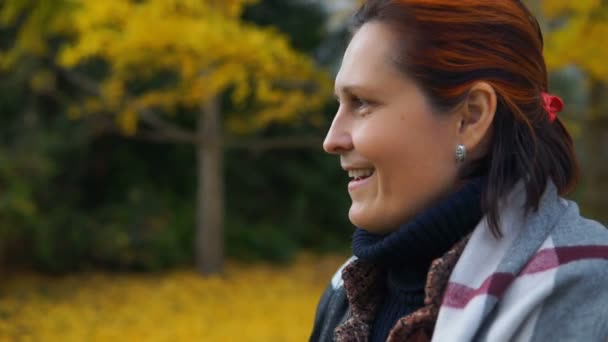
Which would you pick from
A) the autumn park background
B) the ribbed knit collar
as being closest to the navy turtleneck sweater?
the ribbed knit collar

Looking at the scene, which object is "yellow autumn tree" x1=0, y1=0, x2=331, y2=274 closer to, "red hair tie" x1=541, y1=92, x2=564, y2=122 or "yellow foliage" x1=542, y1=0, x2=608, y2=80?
"yellow foliage" x1=542, y1=0, x2=608, y2=80

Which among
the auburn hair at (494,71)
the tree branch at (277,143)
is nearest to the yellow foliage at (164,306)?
the tree branch at (277,143)

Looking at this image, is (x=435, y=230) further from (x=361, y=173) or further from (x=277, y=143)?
(x=277, y=143)

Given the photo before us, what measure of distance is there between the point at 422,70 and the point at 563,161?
0.25 meters

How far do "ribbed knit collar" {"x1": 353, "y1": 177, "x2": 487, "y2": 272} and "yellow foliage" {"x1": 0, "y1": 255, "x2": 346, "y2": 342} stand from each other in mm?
4908

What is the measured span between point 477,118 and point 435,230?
0.17m

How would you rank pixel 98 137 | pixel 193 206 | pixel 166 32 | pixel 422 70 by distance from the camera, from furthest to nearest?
pixel 193 206, pixel 98 137, pixel 166 32, pixel 422 70

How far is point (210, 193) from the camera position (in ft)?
27.9

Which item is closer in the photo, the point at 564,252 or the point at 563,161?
the point at 564,252

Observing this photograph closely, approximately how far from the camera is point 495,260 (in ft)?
3.47

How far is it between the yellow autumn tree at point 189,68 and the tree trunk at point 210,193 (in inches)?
0.4

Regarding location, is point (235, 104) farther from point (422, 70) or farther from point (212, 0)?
point (422, 70)

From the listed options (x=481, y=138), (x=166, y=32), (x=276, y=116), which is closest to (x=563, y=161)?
(x=481, y=138)

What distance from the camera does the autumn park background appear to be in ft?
20.8
